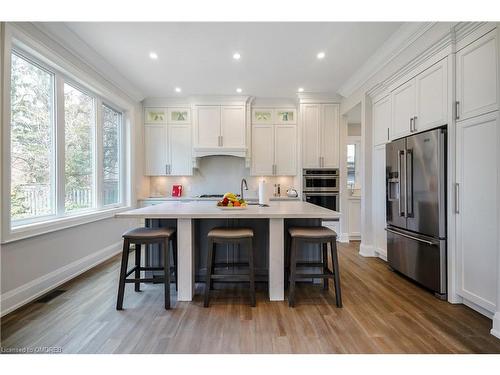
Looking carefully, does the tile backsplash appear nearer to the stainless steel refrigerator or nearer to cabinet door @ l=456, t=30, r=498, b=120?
the stainless steel refrigerator

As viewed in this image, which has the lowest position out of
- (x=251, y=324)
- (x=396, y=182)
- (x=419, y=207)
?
(x=251, y=324)

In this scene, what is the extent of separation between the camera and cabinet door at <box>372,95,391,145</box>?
11.1 feet

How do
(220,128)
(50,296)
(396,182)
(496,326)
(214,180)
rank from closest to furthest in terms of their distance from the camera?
1. (496,326)
2. (50,296)
3. (396,182)
4. (220,128)
5. (214,180)

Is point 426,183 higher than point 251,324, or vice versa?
point 426,183

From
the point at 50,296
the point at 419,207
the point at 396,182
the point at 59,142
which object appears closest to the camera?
the point at 50,296

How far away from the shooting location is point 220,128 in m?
4.97

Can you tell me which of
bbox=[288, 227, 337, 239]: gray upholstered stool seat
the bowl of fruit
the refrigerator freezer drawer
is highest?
the bowl of fruit

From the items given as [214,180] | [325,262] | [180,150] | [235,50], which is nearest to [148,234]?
[325,262]

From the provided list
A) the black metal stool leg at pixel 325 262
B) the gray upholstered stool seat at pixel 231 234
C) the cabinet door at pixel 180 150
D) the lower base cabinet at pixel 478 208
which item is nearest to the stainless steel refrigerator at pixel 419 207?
the lower base cabinet at pixel 478 208

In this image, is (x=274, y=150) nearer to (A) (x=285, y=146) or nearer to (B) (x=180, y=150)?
(A) (x=285, y=146)

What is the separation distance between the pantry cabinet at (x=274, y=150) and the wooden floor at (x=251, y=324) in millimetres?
2820

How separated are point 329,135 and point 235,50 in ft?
8.34

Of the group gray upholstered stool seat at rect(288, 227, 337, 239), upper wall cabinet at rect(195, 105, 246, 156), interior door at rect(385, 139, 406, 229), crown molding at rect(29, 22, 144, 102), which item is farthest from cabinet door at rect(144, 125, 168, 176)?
interior door at rect(385, 139, 406, 229)
